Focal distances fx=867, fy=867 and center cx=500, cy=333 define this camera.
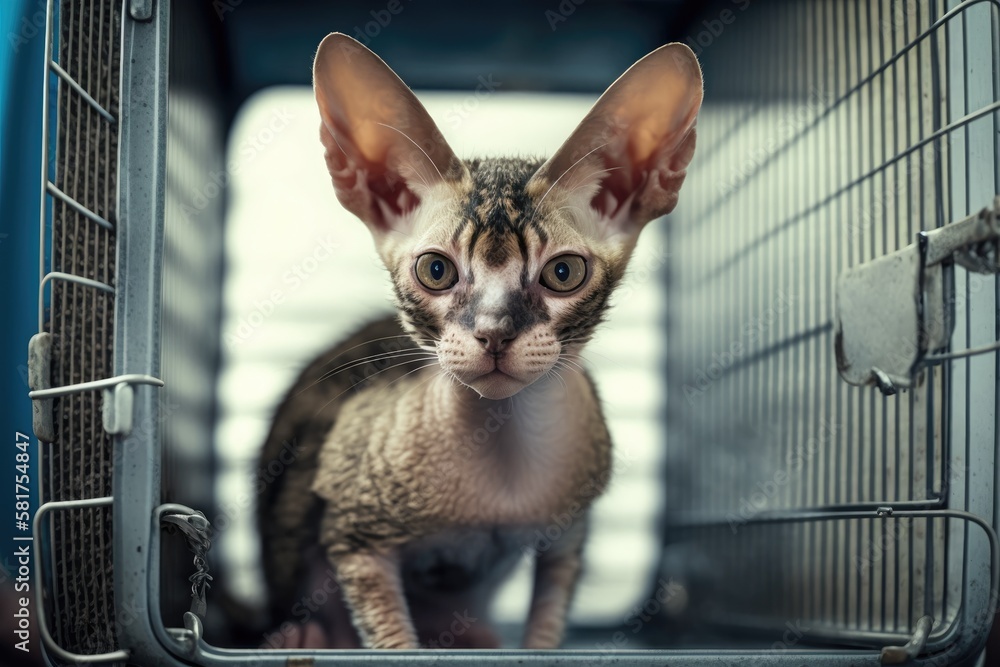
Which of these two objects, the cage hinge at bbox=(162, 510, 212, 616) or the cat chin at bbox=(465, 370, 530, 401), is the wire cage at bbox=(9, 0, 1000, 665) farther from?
the cat chin at bbox=(465, 370, 530, 401)

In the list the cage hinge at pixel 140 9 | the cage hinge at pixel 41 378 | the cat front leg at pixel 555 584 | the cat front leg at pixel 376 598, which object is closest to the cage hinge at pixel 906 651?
the cat front leg at pixel 555 584

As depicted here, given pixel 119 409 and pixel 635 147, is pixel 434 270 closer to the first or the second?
pixel 635 147

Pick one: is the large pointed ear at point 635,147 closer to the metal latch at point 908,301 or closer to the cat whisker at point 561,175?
the cat whisker at point 561,175

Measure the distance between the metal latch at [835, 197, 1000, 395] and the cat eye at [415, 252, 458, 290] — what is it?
52cm

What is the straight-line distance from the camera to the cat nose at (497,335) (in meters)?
1.01

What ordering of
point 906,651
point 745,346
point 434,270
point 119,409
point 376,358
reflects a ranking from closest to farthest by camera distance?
point 119,409, point 906,651, point 434,270, point 376,358, point 745,346

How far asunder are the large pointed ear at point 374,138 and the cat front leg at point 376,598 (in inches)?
18.7

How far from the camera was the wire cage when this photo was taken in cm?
91

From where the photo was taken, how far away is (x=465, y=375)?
41.5 inches

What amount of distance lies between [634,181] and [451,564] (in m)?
0.64

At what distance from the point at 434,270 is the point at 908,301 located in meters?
0.57

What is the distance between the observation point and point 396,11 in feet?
5.27

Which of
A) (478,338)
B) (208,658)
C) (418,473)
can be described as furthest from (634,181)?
(208,658)

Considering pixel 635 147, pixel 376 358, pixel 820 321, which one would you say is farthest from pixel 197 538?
pixel 820 321
